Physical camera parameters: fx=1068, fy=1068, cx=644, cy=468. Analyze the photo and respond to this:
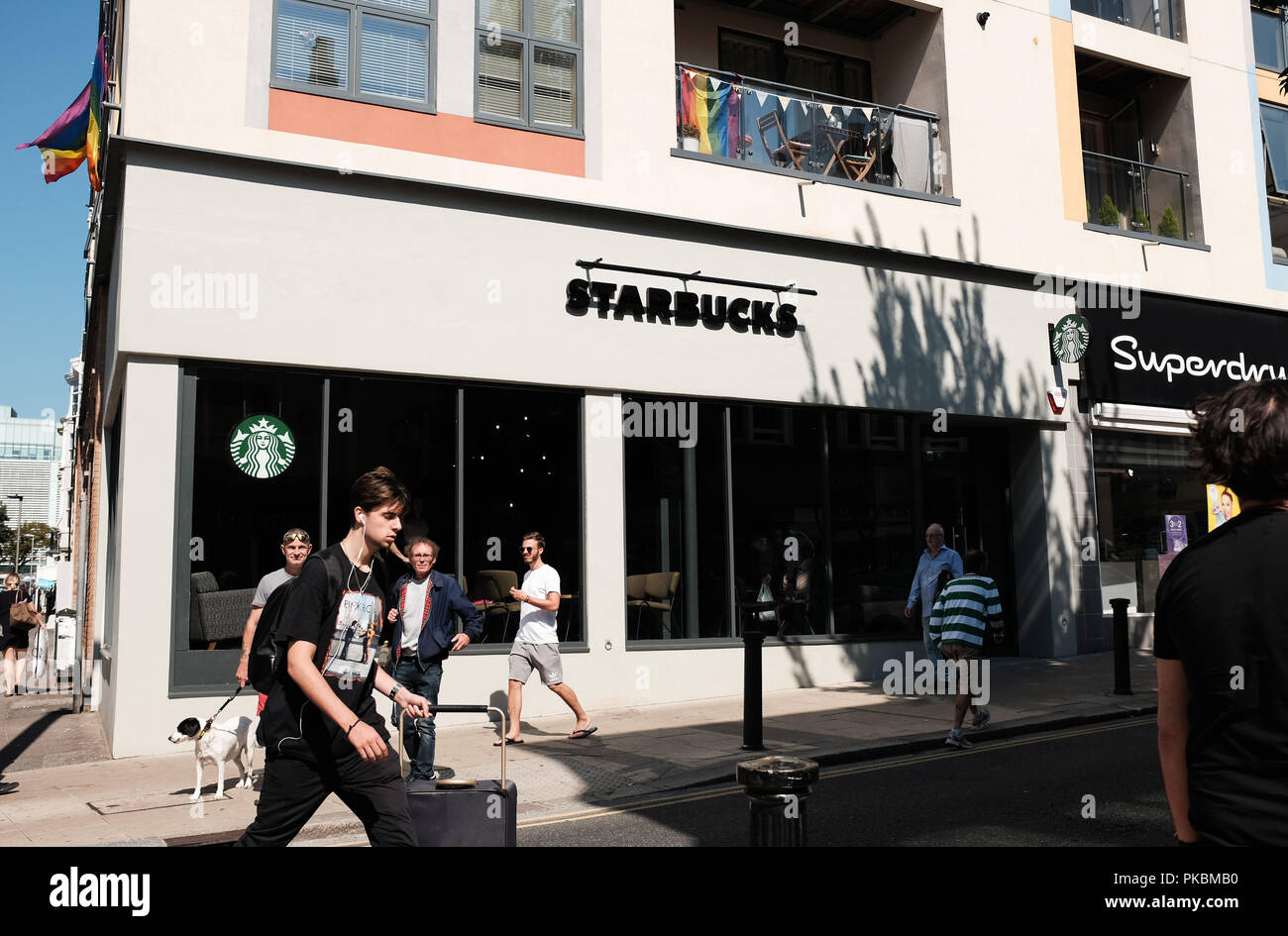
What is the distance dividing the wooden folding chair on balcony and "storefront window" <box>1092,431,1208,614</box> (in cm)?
641

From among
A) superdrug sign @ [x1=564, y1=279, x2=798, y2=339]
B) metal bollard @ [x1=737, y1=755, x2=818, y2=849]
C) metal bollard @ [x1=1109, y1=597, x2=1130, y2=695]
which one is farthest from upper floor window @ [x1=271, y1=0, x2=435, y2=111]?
metal bollard @ [x1=737, y1=755, x2=818, y2=849]

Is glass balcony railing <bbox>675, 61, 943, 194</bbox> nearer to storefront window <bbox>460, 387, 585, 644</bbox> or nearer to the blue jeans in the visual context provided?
storefront window <bbox>460, 387, 585, 644</bbox>

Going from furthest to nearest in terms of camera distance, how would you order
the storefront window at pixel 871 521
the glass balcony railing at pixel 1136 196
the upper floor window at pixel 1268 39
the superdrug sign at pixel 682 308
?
the upper floor window at pixel 1268 39 < the glass balcony railing at pixel 1136 196 < the storefront window at pixel 871 521 < the superdrug sign at pixel 682 308

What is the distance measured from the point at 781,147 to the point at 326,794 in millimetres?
12004

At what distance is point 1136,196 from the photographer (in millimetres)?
17891

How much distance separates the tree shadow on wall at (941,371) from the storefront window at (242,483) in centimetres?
623

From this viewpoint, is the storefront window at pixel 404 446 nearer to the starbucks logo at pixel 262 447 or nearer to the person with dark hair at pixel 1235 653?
the starbucks logo at pixel 262 447

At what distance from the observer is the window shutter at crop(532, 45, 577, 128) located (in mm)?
12617

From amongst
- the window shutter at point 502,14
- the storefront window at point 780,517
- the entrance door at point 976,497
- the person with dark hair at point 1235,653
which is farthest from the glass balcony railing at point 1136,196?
the person with dark hair at point 1235,653

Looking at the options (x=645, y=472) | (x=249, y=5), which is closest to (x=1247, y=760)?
(x=645, y=472)

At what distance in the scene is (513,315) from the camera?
1201 cm

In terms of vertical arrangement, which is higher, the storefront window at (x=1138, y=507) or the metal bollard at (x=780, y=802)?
the storefront window at (x=1138, y=507)

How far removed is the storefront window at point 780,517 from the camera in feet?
44.0
